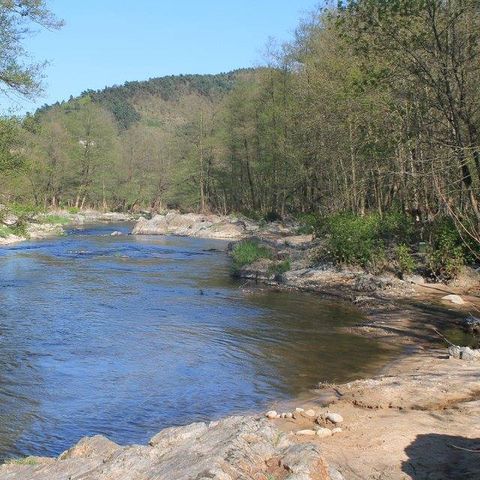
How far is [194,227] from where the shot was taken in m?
49.2

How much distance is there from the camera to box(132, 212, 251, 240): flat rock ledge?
151 ft

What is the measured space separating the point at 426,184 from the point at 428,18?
6.94 meters

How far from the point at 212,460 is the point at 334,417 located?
4148 millimetres

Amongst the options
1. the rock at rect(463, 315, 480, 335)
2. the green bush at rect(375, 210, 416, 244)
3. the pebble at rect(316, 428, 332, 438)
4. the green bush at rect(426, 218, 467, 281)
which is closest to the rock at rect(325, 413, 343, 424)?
the pebble at rect(316, 428, 332, 438)

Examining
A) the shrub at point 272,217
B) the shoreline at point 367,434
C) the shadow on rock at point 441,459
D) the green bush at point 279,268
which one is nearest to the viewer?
the shoreline at point 367,434

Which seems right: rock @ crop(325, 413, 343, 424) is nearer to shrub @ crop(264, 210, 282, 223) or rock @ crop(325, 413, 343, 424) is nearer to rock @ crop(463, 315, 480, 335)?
rock @ crop(463, 315, 480, 335)

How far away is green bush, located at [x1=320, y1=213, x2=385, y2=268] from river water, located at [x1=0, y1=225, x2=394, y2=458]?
9.11 feet

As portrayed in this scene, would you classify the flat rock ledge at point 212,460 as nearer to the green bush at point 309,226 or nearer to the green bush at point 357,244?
the green bush at point 357,244

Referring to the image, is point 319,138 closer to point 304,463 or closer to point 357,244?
point 357,244

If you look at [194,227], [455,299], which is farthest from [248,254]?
[194,227]

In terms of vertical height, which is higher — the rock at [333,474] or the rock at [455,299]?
the rock at [333,474]

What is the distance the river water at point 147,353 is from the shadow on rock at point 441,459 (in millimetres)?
3692

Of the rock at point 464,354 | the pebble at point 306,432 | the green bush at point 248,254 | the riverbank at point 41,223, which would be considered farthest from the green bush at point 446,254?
the riverbank at point 41,223

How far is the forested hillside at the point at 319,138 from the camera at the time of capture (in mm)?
14469
